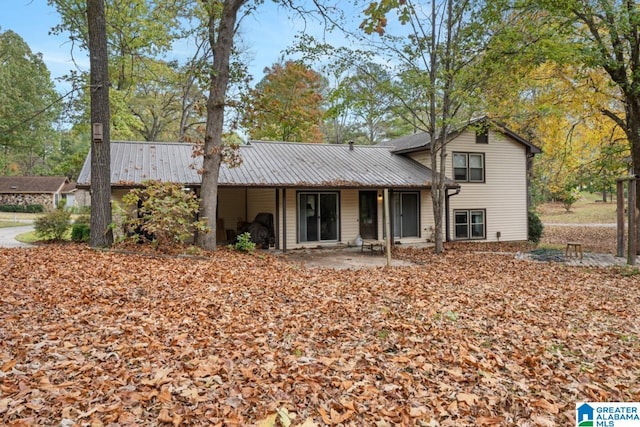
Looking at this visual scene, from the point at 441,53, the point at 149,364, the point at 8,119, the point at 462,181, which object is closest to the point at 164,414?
the point at 149,364

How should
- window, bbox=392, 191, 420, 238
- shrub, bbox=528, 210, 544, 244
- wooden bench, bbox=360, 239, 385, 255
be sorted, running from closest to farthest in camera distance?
wooden bench, bbox=360, 239, 385, 255 < window, bbox=392, 191, 420, 238 < shrub, bbox=528, 210, 544, 244

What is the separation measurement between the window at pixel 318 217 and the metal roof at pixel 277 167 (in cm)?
95

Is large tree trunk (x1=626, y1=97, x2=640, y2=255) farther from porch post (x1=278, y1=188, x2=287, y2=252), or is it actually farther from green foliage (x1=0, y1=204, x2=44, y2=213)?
green foliage (x1=0, y1=204, x2=44, y2=213)

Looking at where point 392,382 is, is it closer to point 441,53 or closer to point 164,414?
point 164,414

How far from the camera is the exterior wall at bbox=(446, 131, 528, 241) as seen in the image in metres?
16.0

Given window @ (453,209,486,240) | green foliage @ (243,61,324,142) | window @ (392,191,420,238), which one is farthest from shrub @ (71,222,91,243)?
window @ (453,209,486,240)

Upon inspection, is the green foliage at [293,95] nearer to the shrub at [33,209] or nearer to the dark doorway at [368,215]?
the dark doorway at [368,215]

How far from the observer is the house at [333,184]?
12.8 metres

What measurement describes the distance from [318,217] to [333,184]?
1723 millimetres

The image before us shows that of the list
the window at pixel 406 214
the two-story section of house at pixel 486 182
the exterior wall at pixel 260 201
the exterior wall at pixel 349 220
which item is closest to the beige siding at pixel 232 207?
the exterior wall at pixel 260 201

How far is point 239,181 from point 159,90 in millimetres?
15885

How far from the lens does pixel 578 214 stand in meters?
32.0

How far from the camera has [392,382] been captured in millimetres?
3246

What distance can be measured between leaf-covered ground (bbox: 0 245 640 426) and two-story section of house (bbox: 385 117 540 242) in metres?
9.01
